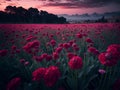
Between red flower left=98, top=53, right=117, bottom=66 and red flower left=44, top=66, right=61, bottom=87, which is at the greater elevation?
red flower left=98, top=53, right=117, bottom=66

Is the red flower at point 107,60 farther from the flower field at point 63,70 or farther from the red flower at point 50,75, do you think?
the red flower at point 50,75

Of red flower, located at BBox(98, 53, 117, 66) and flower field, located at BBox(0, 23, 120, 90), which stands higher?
red flower, located at BBox(98, 53, 117, 66)

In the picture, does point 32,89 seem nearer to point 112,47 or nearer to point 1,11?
point 112,47

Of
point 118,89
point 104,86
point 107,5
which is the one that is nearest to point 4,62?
point 104,86

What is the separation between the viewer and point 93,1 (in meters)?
2.65

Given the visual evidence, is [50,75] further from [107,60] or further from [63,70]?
[63,70]

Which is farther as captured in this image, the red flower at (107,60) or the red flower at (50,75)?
the red flower at (107,60)

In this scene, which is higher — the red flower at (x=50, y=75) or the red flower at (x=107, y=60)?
the red flower at (x=107, y=60)

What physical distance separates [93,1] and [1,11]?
134cm

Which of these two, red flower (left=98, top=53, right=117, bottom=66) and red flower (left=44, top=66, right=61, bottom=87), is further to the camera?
red flower (left=98, top=53, right=117, bottom=66)

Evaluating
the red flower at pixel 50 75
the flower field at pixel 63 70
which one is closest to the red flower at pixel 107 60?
the flower field at pixel 63 70

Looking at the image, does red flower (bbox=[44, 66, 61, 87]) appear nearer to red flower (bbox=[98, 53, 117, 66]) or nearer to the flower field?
the flower field

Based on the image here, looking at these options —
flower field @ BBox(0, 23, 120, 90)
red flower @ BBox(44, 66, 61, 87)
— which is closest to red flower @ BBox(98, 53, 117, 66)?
flower field @ BBox(0, 23, 120, 90)

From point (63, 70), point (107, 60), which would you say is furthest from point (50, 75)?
point (63, 70)
